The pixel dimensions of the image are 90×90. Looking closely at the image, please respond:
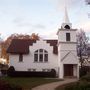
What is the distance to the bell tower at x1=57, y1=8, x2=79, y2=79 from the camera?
178ft

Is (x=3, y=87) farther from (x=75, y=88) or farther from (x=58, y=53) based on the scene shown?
(x=58, y=53)

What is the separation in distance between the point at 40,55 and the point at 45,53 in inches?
44.6

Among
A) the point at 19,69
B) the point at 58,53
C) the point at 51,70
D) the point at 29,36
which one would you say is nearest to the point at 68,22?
the point at 58,53

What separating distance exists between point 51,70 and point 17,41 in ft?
35.4

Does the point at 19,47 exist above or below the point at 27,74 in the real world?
above

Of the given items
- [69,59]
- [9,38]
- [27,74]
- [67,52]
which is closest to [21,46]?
[27,74]

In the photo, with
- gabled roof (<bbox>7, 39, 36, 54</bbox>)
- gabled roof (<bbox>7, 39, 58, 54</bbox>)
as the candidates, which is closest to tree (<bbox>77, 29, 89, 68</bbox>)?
gabled roof (<bbox>7, 39, 58, 54</bbox>)

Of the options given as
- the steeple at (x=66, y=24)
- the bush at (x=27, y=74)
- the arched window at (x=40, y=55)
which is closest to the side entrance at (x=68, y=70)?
the bush at (x=27, y=74)

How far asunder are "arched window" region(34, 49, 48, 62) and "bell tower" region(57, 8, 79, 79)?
13.1 ft

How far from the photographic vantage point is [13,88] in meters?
20.0

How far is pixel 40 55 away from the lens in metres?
58.4

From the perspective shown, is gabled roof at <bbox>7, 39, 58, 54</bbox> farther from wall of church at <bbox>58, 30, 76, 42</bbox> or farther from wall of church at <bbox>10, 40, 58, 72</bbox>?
wall of church at <bbox>58, 30, 76, 42</bbox>

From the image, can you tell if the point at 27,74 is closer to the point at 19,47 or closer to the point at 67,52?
the point at 19,47

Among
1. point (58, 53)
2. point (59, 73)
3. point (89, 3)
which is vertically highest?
point (89, 3)
